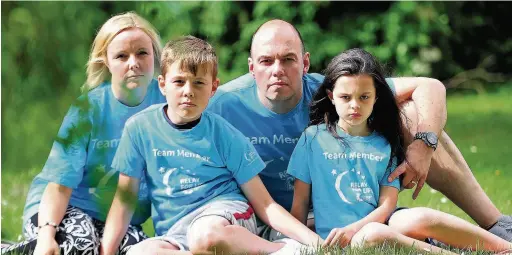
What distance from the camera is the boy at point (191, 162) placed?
10.8 ft

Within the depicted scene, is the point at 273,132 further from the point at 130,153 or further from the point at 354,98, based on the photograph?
the point at 130,153

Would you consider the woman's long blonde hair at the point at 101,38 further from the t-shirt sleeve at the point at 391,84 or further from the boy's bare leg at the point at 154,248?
the t-shirt sleeve at the point at 391,84

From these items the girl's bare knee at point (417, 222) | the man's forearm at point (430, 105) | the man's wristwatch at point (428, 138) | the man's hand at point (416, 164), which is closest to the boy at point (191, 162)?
the girl's bare knee at point (417, 222)

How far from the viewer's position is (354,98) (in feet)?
11.1

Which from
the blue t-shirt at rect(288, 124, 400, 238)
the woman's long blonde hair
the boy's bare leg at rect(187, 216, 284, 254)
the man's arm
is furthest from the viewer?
the man's arm

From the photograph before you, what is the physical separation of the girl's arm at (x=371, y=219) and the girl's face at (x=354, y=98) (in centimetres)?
30

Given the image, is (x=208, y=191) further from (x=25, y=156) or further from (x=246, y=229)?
(x=25, y=156)

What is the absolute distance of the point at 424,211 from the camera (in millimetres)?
3275

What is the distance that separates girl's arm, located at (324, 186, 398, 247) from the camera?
3189 mm

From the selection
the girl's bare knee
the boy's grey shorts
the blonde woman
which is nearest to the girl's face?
the girl's bare knee

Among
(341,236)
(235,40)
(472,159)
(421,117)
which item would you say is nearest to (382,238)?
(341,236)

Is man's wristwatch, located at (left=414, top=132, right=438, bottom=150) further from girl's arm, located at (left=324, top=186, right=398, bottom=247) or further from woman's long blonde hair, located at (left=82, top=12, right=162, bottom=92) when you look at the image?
woman's long blonde hair, located at (left=82, top=12, right=162, bottom=92)

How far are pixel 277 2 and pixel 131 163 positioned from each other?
19.8 ft

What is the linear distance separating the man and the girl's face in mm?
214
